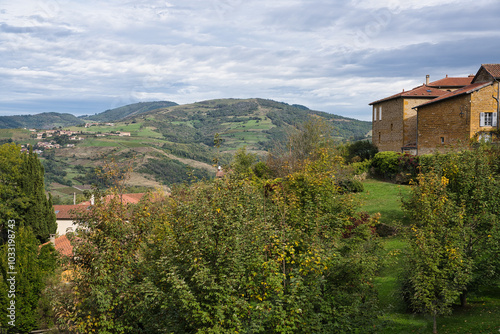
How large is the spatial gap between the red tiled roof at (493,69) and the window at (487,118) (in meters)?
3.26

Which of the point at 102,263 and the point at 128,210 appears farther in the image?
the point at 128,210

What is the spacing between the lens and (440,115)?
37688 millimetres

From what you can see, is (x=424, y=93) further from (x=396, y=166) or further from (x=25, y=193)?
(x=25, y=193)

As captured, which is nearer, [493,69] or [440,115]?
[493,69]

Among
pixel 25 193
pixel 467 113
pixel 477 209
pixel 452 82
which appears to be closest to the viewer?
pixel 477 209

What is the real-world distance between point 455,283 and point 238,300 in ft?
30.9

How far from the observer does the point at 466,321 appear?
15195 mm

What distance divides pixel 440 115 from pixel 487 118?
177 inches

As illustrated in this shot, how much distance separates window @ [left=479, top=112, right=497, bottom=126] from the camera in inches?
1332

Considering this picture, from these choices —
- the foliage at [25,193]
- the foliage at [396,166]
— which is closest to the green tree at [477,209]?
the foliage at [396,166]

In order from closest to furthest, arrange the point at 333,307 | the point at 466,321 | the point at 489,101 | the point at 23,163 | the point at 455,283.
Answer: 1. the point at 333,307
2. the point at 455,283
3. the point at 466,321
4. the point at 489,101
5. the point at 23,163

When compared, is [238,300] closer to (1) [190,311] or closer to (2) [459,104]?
(1) [190,311]

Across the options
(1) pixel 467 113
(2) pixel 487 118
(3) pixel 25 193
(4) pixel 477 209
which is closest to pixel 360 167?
(1) pixel 467 113

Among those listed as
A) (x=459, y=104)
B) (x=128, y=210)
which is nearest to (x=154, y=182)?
(x=459, y=104)
